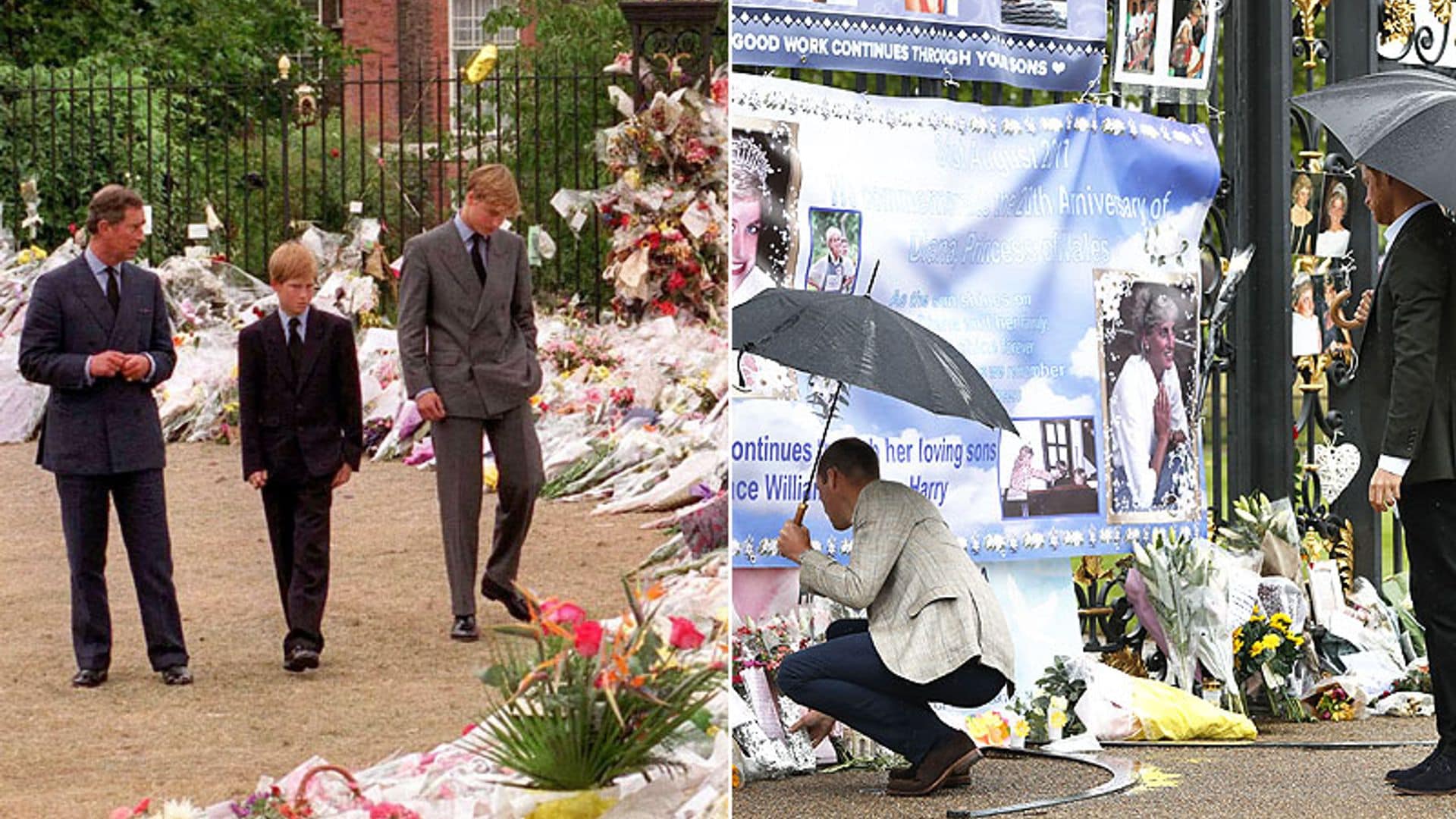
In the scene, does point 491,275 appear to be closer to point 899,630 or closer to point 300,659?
point 300,659

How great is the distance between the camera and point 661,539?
12.2 ft

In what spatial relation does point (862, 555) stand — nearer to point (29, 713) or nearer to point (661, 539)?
point (661, 539)

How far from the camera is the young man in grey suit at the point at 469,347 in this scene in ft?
11.0

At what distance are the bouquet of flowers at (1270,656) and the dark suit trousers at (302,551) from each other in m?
3.68

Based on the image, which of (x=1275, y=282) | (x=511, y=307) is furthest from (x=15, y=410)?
(x=1275, y=282)

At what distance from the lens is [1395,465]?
5.24 meters

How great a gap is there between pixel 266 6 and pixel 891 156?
2.90m

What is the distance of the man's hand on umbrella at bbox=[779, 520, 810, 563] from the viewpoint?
517cm

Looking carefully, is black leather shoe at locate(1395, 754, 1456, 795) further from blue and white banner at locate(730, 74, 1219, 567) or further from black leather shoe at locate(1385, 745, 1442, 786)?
blue and white banner at locate(730, 74, 1219, 567)

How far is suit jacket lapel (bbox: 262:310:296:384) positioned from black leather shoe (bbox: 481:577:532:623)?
1.66ft

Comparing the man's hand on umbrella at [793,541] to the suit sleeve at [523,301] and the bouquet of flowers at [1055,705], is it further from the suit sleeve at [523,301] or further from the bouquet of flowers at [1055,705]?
the suit sleeve at [523,301]

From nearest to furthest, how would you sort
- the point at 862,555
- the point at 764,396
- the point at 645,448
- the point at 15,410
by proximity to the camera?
the point at 15,410 → the point at 645,448 → the point at 862,555 → the point at 764,396

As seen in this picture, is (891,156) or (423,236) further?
(891,156)

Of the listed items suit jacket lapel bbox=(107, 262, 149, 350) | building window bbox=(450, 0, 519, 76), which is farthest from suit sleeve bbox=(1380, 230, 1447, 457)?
suit jacket lapel bbox=(107, 262, 149, 350)
